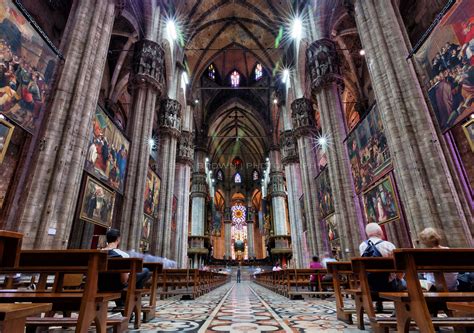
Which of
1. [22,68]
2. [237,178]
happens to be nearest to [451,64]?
[22,68]

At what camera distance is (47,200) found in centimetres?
656

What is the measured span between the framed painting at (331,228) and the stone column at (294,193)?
16.5 feet

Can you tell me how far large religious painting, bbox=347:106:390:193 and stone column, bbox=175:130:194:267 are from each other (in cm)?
1358

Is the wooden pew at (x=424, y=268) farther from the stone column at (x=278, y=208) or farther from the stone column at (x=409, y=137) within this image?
the stone column at (x=278, y=208)

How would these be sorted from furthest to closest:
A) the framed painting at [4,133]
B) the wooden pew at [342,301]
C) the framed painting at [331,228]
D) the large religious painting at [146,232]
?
Result: the large religious painting at [146,232] → the framed painting at [331,228] → the framed painting at [4,133] → the wooden pew at [342,301]

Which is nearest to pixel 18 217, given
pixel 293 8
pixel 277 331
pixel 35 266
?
pixel 35 266

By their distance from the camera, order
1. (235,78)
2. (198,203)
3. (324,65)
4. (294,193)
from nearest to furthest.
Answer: (324,65) < (294,193) < (198,203) < (235,78)

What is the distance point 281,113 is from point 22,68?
68.7ft

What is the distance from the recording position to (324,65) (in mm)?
13461

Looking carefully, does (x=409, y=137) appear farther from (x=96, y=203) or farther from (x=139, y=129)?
(x=139, y=129)

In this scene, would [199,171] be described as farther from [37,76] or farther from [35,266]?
[35,266]

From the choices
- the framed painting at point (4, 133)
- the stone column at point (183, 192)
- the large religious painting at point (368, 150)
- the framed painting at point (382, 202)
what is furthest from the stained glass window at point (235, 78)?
the framed painting at point (4, 133)

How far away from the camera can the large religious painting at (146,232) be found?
43.9ft

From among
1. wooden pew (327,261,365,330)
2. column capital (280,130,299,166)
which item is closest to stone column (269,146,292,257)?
column capital (280,130,299,166)
